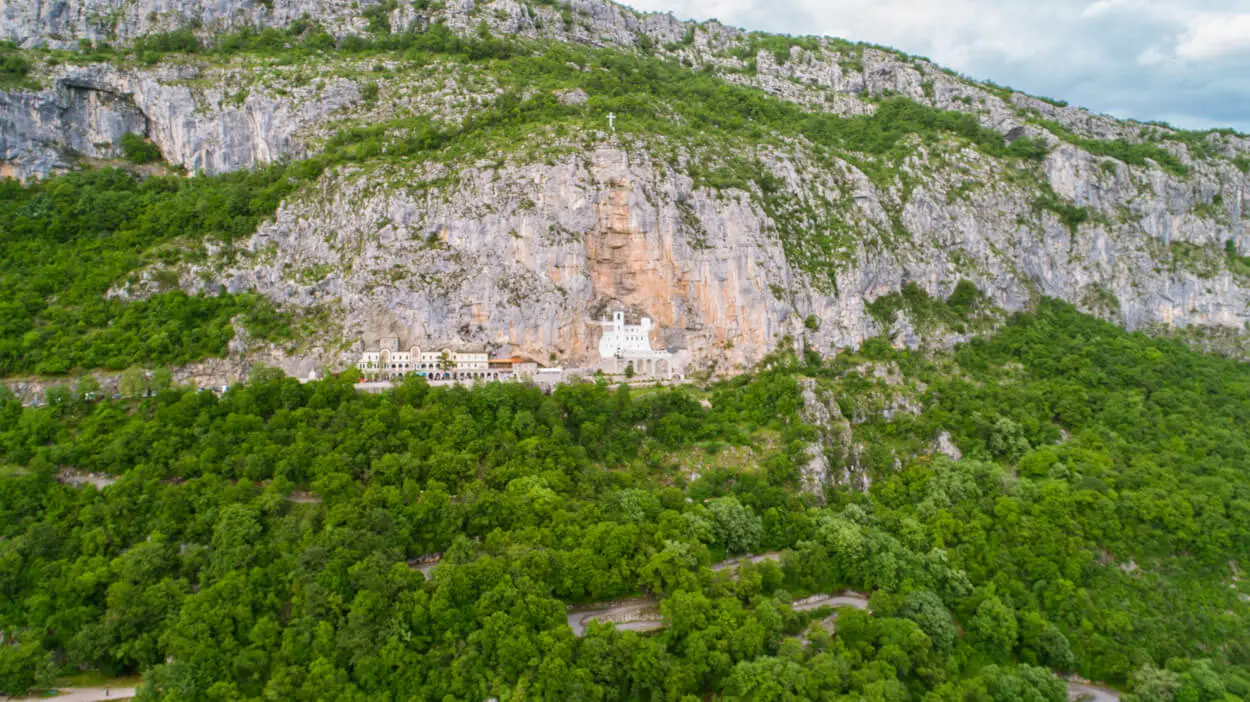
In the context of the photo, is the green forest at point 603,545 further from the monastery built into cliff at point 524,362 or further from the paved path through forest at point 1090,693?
the monastery built into cliff at point 524,362

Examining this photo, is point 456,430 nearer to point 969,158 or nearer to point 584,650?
point 584,650

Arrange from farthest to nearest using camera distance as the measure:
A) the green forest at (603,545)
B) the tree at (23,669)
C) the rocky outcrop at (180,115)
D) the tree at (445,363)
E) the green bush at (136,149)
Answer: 1. the green bush at (136,149)
2. the rocky outcrop at (180,115)
3. the tree at (445,363)
4. the green forest at (603,545)
5. the tree at (23,669)

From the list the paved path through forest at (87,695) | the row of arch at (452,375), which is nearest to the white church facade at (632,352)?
the row of arch at (452,375)

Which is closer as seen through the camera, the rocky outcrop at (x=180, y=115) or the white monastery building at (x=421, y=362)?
the white monastery building at (x=421, y=362)

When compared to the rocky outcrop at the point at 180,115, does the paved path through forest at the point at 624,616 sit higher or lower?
lower

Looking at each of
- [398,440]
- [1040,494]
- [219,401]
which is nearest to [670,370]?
[398,440]
